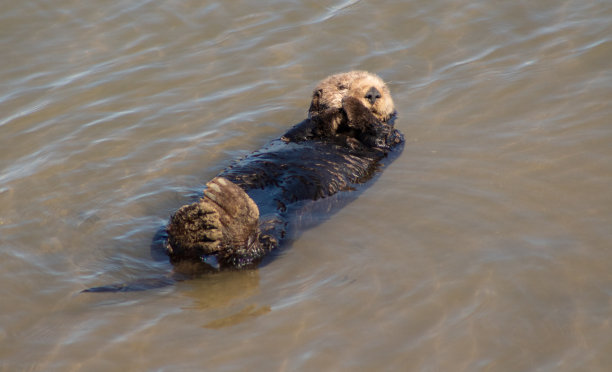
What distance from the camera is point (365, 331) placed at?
329 centimetres

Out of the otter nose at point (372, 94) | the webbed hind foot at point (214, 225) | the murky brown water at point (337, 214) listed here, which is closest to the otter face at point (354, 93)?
the otter nose at point (372, 94)

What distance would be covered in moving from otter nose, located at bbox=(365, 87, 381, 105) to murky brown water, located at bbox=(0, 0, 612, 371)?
0.48 m

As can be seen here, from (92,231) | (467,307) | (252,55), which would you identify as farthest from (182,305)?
(252,55)

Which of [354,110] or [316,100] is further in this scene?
[316,100]

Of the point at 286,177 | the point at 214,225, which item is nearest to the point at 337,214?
the point at 286,177

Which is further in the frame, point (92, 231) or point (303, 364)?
point (92, 231)

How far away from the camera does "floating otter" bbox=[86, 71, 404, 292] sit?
355 centimetres

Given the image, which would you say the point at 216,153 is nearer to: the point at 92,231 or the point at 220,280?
the point at 92,231

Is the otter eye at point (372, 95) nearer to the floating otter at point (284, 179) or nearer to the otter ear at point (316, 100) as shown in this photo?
the floating otter at point (284, 179)

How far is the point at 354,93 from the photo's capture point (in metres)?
5.19

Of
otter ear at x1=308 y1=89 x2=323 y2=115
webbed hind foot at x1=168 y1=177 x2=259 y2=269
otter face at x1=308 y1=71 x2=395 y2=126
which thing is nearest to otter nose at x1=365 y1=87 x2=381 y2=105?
otter face at x1=308 y1=71 x2=395 y2=126

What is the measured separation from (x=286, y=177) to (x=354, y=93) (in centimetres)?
124

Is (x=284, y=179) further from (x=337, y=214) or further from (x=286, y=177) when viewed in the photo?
(x=337, y=214)

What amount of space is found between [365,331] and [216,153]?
2.58m
